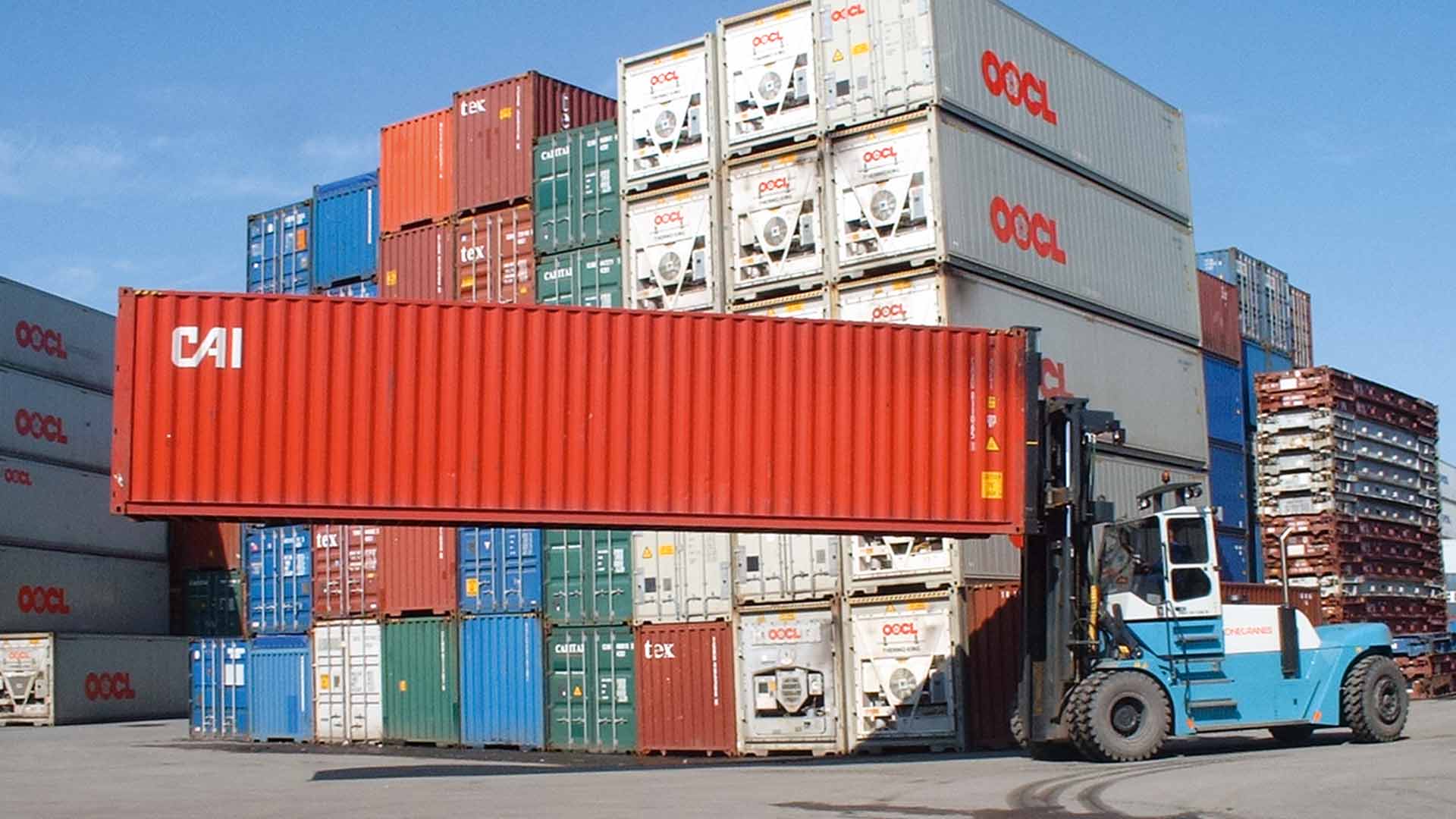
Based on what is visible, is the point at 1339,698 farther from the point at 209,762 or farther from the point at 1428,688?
the point at 209,762

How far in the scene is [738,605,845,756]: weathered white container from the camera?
21.0 metres

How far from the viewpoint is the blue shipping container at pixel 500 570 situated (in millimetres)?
24719

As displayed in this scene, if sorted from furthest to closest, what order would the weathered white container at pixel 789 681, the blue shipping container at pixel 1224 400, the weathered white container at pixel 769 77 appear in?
1. the blue shipping container at pixel 1224 400
2. the weathered white container at pixel 769 77
3. the weathered white container at pixel 789 681

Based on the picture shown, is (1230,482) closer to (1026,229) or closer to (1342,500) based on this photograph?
(1342,500)

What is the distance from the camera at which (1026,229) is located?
2222 cm

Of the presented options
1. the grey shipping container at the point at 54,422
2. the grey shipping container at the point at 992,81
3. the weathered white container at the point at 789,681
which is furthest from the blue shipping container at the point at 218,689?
the grey shipping container at the point at 992,81

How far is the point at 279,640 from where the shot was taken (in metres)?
28.6

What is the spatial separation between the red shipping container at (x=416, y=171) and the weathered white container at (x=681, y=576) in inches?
304

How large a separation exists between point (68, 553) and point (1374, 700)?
34.5 meters

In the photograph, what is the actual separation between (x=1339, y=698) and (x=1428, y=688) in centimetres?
1186

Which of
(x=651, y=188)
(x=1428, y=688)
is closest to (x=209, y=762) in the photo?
(x=651, y=188)

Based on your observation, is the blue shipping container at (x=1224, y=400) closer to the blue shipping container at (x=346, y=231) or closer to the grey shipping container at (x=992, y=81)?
the grey shipping container at (x=992, y=81)

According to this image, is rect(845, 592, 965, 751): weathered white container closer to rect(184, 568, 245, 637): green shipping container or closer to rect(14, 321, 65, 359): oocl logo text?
rect(184, 568, 245, 637): green shipping container

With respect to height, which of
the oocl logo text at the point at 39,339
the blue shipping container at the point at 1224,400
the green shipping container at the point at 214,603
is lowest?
the green shipping container at the point at 214,603
